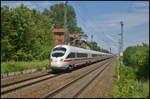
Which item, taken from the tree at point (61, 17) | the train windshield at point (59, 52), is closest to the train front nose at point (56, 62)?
the train windshield at point (59, 52)

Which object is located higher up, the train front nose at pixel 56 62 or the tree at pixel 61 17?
the tree at pixel 61 17

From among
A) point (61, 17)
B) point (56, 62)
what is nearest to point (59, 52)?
point (56, 62)

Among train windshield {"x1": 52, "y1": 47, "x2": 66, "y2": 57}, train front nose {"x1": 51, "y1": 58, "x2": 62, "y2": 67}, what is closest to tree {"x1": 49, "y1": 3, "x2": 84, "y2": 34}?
train windshield {"x1": 52, "y1": 47, "x2": 66, "y2": 57}

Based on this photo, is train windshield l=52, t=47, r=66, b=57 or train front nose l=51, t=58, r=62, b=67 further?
train windshield l=52, t=47, r=66, b=57

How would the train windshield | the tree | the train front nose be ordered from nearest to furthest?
the train front nose, the train windshield, the tree

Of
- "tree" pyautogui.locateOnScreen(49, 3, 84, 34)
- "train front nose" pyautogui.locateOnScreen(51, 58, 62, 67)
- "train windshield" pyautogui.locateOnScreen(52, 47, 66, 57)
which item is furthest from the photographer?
"tree" pyautogui.locateOnScreen(49, 3, 84, 34)

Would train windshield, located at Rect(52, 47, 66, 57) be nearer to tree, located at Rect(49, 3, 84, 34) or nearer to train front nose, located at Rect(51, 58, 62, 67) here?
train front nose, located at Rect(51, 58, 62, 67)

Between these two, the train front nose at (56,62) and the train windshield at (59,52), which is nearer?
the train front nose at (56,62)

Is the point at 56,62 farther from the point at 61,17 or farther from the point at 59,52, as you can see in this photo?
the point at 61,17

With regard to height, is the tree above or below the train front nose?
above

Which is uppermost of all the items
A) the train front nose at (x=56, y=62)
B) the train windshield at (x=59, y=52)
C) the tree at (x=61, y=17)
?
the tree at (x=61, y=17)

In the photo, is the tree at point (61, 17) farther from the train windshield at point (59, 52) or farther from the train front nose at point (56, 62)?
the train front nose at point (56, 62)

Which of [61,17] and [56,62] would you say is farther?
[61,17]

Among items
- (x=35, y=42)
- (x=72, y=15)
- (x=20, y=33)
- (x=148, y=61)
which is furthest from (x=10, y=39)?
(x=72, y=15)
